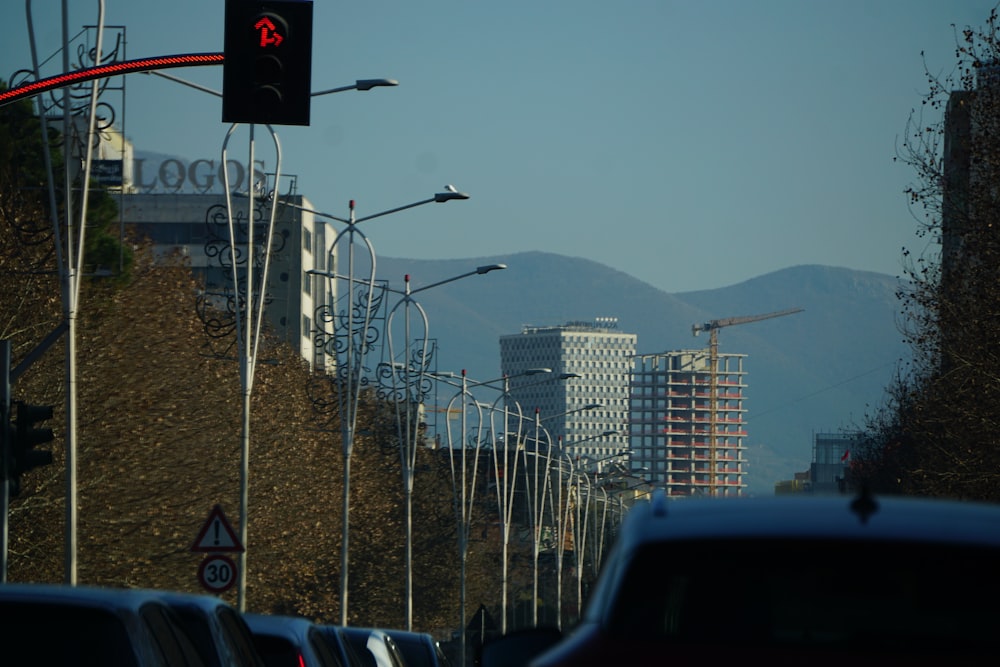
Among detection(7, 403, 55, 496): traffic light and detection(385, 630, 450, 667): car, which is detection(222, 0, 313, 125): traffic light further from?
detection(385, 630, 450, 667): car

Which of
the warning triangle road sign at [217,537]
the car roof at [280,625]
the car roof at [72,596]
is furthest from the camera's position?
the warning triangle road sign at [217,537]

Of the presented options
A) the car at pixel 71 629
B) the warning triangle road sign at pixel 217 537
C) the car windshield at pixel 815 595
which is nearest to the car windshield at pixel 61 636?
the car at pixel 71 629

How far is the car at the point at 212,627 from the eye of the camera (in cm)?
908

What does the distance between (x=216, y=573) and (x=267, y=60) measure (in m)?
12.7

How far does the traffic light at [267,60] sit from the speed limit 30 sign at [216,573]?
12294mm

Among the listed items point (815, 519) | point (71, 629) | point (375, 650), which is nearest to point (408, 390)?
point (375, 650)

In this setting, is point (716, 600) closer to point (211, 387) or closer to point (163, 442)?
point (163, 442)

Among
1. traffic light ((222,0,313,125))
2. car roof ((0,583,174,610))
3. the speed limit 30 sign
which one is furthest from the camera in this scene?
the speed limit 30 sign

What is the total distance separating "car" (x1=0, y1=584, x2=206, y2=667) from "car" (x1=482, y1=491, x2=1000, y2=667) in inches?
131

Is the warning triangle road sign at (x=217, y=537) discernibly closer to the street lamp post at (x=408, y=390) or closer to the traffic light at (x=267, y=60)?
the traffic light at (x=267, y=60)

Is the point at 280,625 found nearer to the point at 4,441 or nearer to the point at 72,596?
the point at 72,596

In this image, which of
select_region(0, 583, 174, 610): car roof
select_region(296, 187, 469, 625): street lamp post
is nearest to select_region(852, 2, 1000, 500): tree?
select_region(296, 187, 469, 625): street lamp post

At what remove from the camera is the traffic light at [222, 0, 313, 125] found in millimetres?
14578

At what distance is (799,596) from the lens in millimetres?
4164
